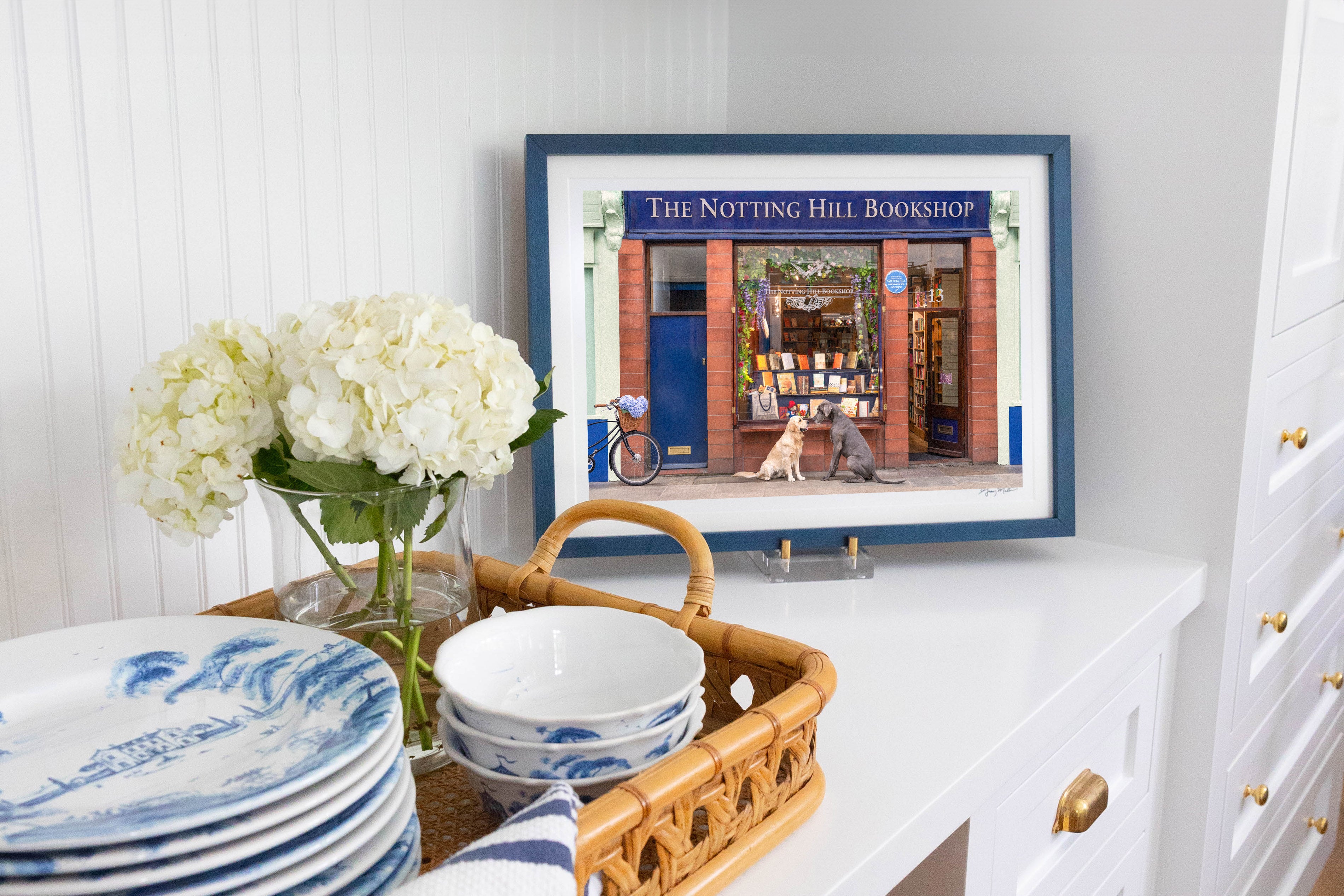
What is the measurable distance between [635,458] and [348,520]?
53cm

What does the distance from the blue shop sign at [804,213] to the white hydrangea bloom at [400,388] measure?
53 centimetres

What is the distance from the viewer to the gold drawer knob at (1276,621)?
1222 mm

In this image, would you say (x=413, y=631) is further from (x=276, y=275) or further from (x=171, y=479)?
(x=276, y=275)

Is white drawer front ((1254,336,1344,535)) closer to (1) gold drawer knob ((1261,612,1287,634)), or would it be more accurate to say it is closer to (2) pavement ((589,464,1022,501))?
(1) gold drawer knob ((1261,612,1287,634))

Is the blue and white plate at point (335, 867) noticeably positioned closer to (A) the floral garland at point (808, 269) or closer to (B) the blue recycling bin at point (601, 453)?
(B) the blue recycling bin at point (601, 453)

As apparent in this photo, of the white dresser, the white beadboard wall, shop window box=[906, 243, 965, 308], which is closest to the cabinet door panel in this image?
the white dresser

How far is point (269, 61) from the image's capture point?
91cm

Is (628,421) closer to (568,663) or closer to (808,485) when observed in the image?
(808,485)

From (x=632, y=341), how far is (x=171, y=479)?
23.6 inches

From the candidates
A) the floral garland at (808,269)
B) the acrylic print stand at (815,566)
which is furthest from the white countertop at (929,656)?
the floral garland at (808,269)

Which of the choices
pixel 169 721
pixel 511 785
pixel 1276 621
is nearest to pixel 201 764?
pixel 169 721

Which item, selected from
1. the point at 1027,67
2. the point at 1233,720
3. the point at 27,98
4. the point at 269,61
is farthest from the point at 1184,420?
the point at 27,98

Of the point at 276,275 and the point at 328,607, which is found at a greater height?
the point at 276,275

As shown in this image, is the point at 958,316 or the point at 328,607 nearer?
the point at 328,607
